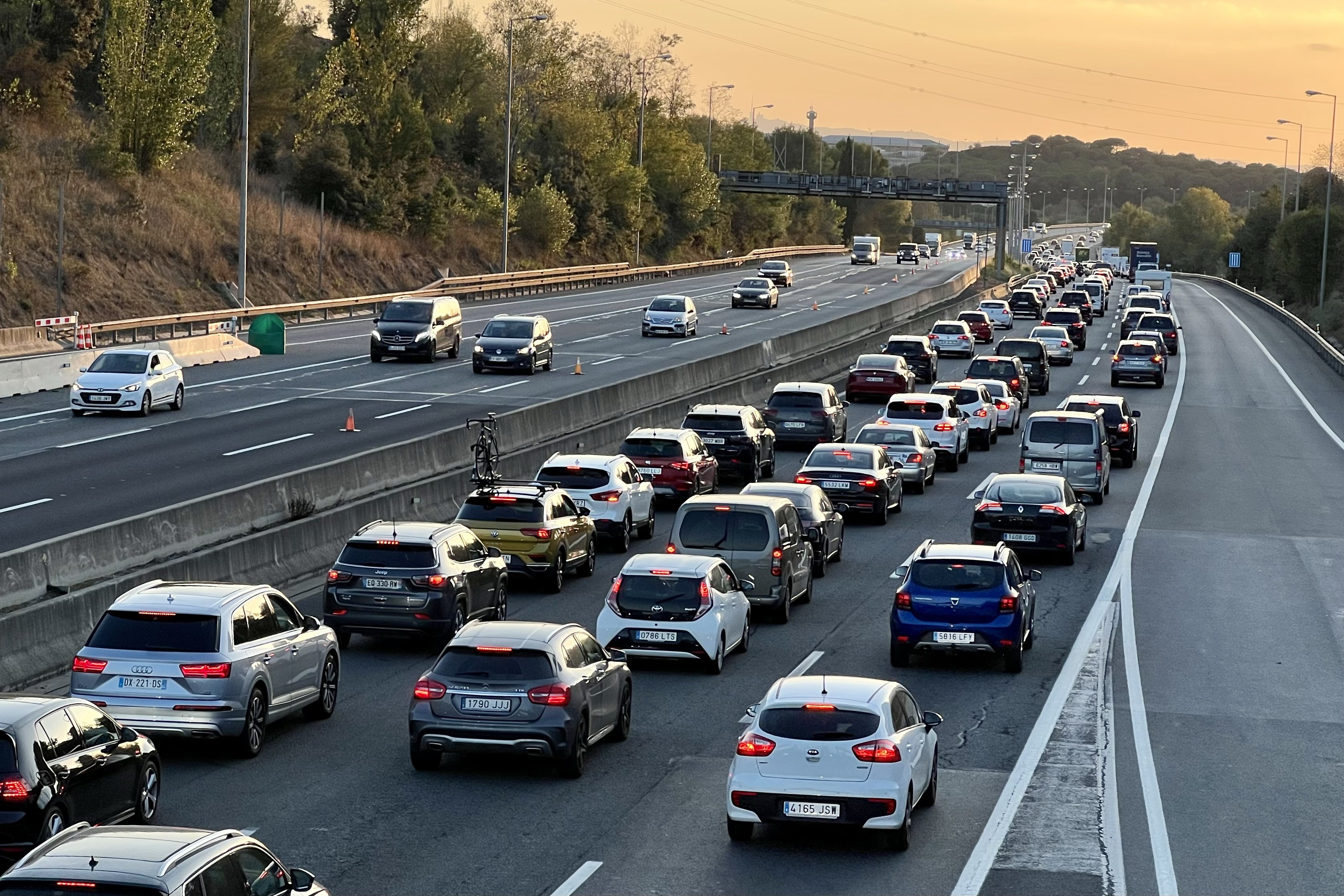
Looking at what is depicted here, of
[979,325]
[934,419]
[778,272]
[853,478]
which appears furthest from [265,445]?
[778,272]

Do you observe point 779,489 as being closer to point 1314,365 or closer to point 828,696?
point 828,696

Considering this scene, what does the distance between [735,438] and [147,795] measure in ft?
77.5

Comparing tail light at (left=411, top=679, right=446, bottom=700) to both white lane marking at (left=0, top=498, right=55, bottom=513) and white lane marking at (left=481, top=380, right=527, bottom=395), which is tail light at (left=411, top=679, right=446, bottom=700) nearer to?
white lane marking at (left=0, top=498, right=55, bottom=513)

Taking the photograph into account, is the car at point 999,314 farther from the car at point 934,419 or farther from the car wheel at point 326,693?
the car wheel at point 326,693

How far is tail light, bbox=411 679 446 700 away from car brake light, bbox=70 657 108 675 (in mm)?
2684

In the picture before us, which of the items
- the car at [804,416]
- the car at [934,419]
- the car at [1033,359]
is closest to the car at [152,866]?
the car at [934,419]

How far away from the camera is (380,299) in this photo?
72.1 m

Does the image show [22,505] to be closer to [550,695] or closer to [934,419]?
[550,695]

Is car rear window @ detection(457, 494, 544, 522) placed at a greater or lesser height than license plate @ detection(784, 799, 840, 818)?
greater

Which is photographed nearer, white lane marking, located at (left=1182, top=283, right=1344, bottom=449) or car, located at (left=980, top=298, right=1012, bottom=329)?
white lane marking, located at (left=1182, top=283, right=1344, bottom=449)

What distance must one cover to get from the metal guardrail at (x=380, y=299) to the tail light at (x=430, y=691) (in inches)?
1537

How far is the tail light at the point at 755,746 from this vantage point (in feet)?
45.5

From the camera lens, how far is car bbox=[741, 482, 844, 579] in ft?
89.2

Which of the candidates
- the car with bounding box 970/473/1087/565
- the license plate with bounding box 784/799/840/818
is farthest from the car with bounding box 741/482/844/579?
the license plate with bounding box 784/799/840/818
